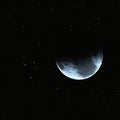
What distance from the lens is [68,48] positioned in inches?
101

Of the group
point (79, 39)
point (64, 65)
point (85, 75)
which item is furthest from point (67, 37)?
point (85, 75)

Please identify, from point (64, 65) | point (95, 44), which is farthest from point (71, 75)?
point (95, 44)

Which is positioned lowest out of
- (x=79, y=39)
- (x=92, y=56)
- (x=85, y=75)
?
(x=85, y=75)

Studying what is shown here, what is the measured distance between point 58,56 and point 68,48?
0.51 ft

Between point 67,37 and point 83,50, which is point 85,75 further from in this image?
point 67,37

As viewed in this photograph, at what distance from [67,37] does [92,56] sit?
1.24 feet

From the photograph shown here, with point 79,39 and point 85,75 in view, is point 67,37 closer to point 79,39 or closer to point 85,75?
point 79,39

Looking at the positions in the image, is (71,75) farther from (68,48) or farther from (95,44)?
(95,44)

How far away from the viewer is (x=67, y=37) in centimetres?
272

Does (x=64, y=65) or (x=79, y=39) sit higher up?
(x=79, y=39)

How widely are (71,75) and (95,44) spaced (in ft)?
1.57

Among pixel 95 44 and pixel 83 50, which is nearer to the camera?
pixel 83 50

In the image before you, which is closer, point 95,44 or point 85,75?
point 85,75

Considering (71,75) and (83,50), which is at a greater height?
(83,50)
